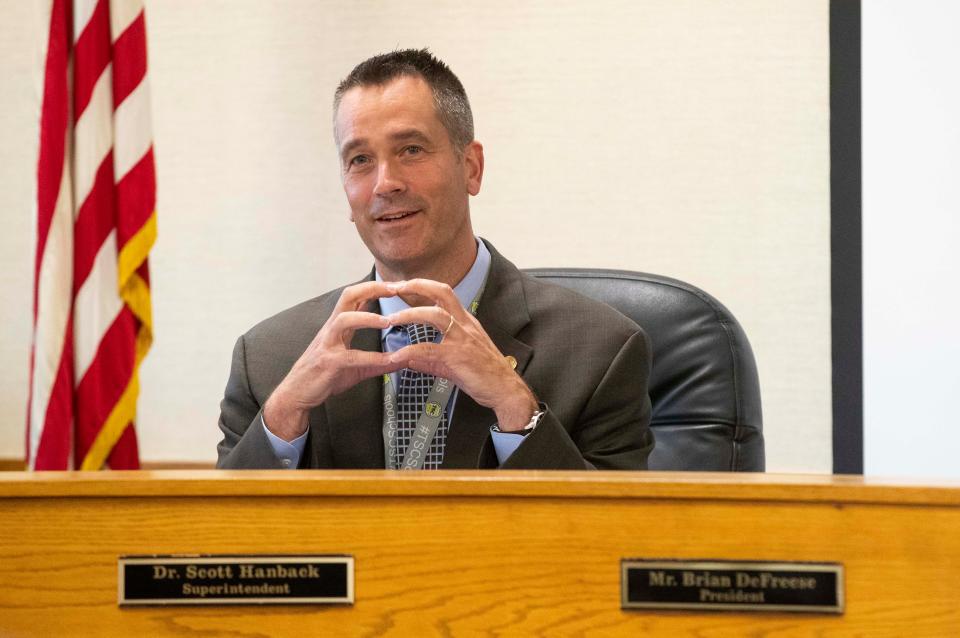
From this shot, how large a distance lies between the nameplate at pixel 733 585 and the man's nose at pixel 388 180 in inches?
41.7

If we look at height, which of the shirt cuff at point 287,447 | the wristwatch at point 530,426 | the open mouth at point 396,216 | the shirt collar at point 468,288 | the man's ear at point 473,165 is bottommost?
the shirt cuff at point 287,447

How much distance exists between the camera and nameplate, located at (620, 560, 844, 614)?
806mm

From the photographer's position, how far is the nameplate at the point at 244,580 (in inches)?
32.9

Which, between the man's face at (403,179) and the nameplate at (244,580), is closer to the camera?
the nameplate at (244,580)

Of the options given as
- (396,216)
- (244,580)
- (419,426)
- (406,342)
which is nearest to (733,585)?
(244,580)

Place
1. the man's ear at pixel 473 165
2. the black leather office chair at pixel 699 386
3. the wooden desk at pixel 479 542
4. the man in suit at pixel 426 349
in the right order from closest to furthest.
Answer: the wooden desk at pixel 479 542, the man in suit at pixel 426 349, the black leather office chair at pixel 699 386, the man's ear at pixel 473 165

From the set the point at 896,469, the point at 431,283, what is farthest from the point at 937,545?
the point at 896,469

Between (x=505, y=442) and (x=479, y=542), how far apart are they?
64 centimetres

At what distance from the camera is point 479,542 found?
0.83 meters

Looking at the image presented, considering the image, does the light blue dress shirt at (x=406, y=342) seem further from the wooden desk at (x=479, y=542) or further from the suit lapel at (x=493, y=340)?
the wooden desk at (x=479, y=542)

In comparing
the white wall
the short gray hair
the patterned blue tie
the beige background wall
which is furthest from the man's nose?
the white wall

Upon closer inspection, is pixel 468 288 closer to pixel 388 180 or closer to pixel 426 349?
pixel 388 180

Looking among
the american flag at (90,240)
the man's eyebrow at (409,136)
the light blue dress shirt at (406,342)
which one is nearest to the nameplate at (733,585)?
the light blue dress shirt at (406,342)

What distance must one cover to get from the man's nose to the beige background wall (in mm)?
1160
